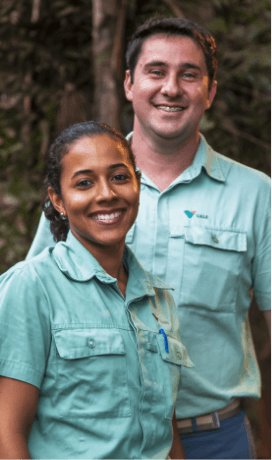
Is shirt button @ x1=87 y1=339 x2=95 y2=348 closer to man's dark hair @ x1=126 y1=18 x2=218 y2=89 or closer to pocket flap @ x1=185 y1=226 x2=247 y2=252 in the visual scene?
pocket flap @ x1=185 y1=226 x2=247 y2=252

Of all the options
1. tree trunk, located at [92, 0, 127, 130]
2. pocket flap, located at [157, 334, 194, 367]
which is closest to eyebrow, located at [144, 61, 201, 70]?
pocket flap, located at [157, 334, 194, 367]

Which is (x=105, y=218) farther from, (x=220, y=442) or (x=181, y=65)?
(x=220, y=442)

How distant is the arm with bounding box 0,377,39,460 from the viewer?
967mm

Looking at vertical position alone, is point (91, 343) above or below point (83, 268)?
below

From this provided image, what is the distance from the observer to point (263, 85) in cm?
291

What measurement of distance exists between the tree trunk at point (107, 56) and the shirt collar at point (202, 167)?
40.6 inches

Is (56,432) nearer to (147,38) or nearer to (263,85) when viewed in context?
(147,38)

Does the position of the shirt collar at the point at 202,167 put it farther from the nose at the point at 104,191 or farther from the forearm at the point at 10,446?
the forearm at the point at 10,446

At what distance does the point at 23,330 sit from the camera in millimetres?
1023

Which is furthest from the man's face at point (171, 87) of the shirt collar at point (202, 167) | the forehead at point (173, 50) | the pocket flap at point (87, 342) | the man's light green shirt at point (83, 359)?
the pocket flap at point (87, 342)

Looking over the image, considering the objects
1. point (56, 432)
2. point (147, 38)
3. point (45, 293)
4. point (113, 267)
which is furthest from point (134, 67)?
point (56, 432)

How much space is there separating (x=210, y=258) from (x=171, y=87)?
22.6 inches

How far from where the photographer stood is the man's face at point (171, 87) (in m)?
1.70

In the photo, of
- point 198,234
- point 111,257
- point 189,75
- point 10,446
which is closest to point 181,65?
point 189,75
